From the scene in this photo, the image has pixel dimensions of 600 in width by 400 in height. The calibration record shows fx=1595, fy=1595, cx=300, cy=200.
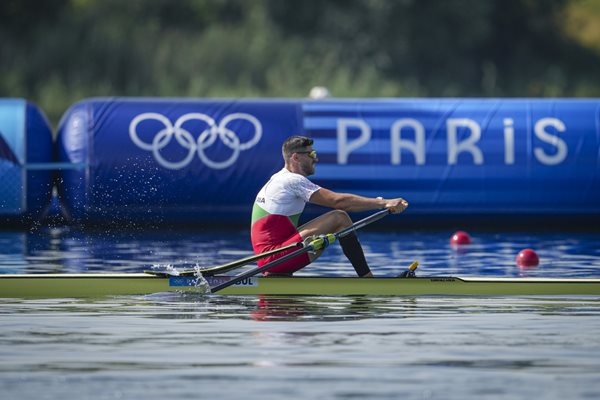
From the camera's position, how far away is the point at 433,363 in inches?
382

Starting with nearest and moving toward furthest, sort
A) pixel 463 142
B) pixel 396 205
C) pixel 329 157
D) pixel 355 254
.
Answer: pixel 396 205 → pixel 355 254 → pixel 329 157 → pixel 463 142

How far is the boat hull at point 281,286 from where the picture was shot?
13.3 meters

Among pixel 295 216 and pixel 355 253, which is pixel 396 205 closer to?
pixel 355 253

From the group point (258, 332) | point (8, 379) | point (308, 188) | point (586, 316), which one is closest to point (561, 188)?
point (308, 188)

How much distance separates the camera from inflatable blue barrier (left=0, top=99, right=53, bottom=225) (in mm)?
21797

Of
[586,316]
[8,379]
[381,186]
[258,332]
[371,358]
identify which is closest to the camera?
[8,379]

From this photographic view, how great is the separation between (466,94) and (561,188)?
21160 millimetres

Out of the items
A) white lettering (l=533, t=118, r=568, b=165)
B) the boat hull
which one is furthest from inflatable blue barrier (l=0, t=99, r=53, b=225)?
the boat hull

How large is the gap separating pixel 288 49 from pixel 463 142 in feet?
63.8

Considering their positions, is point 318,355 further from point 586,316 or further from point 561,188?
point 561,188

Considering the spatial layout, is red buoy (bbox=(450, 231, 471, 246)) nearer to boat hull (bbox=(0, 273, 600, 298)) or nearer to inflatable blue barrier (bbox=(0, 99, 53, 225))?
inflatable blue barrier (bbox=(0, 99, 53, 225))

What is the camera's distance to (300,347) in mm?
10312

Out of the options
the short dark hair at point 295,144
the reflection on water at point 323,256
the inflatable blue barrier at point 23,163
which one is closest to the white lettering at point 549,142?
the reflection on water at point 323,256

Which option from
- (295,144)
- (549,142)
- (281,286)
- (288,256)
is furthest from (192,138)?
(281,286)
